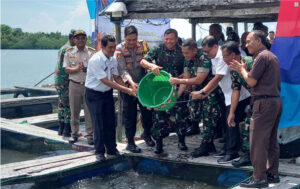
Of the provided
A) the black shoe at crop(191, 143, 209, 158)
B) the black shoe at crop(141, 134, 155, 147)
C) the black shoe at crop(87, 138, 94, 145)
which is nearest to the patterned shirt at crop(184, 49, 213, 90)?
the black shoe at crop(191, 143, 209, 158)

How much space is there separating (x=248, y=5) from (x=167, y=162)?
2.63 meters

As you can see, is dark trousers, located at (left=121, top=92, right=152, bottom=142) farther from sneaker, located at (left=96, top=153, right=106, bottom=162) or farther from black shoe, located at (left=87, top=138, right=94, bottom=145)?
black shoe, located at (left=87, top=138, right=94, bottom=145)

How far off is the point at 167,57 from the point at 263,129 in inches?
85.7

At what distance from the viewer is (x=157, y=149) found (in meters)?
6.45

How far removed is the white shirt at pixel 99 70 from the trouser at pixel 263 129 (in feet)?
7.70

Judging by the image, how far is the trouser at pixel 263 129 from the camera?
456 centimetres

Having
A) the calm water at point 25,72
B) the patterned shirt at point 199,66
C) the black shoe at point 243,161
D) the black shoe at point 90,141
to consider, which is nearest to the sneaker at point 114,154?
the black shoe at point 90,141

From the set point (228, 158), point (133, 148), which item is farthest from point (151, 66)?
point (228, 158)

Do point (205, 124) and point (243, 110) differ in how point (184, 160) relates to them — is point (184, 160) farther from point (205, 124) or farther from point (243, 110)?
point (243, 110)

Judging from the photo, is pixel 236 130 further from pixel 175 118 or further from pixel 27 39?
pixel 27 39

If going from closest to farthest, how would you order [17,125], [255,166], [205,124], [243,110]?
[255,166] → [243,110] → [205,124] → [17,125]

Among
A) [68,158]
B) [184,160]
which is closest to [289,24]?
[184,160]

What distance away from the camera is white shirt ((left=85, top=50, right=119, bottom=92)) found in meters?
5.90

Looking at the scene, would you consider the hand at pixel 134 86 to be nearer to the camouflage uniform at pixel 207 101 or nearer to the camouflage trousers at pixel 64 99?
the camouflage uniform at pixel 207 101
